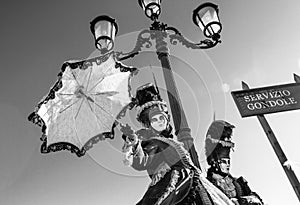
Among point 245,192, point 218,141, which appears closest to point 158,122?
point 218,141

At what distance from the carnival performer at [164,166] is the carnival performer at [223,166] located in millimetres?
758

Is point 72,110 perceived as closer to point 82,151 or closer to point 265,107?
point 82,151

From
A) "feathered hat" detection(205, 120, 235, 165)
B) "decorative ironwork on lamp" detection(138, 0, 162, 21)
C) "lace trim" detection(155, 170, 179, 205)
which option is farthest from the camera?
"decorative ironwork on lamp" detection(138, 0, 162, 21)

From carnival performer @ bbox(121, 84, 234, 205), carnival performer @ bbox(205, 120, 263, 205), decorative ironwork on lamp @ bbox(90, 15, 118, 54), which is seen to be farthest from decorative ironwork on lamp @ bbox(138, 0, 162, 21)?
carnival performer @ bbox(205, 120, 263, 205)

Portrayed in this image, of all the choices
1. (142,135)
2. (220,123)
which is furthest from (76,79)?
(220,123)

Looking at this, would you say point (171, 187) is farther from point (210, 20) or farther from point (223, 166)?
point (210, 20)

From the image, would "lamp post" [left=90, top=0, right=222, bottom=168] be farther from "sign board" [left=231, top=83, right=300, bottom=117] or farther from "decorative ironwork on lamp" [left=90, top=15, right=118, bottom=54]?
"sign board" [left=231, top=83, right=300, bottom=117]

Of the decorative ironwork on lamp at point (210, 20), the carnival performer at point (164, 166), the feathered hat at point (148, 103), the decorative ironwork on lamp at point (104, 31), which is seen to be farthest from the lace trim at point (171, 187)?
the decorative ironwork on lamp at point (210, 20)

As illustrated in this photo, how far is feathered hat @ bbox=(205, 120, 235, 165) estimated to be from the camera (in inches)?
210

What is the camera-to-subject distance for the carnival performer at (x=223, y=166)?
184 inches

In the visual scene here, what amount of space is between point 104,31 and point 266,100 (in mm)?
2817

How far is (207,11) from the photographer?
589cm

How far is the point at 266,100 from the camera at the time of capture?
5.48m

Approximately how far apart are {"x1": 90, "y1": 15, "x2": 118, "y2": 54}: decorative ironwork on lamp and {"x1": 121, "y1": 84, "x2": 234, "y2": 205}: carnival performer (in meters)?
1.44
